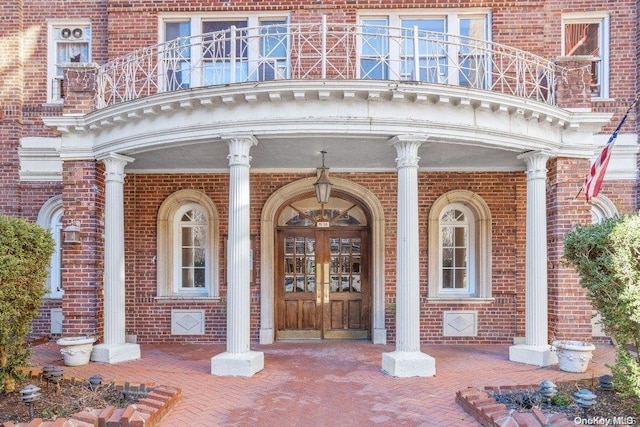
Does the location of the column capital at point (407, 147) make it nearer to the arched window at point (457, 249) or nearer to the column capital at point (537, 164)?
the column capital at point (537, 164)

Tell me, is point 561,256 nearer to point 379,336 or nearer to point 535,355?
point 535,355

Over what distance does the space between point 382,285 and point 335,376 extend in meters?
2.87

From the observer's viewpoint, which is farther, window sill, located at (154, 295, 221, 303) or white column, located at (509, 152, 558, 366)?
window sill, located at (154, 295, 221, 303)

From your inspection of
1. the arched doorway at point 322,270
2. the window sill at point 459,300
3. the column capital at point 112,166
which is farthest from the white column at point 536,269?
the column capital at point 112,166

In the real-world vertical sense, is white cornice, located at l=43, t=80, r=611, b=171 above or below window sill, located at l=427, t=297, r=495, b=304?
above

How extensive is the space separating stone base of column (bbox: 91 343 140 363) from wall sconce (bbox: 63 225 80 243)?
179cm

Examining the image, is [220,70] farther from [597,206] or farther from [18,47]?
[597,206]

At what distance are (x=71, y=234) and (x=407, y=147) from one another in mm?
5628

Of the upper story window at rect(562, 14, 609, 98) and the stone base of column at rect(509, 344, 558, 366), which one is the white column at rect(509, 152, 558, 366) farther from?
the upper story window at rect(562, 14, 609, 98)

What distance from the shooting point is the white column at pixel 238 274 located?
6.72 m

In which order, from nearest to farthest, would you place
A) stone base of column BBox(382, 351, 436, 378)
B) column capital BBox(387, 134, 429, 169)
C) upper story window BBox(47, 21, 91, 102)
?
stone base of column BBox(382, 351, 436, 378) → column capital BBox(387, 134, 429, 169) → upper story window BBox(47, 21, 91, 102)

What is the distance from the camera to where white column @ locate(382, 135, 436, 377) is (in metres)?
6.66

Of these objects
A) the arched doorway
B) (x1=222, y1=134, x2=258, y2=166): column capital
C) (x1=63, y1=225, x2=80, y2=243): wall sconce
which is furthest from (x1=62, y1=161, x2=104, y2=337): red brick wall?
the arched doorway

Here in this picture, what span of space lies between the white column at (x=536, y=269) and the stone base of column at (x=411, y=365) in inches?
73.2
